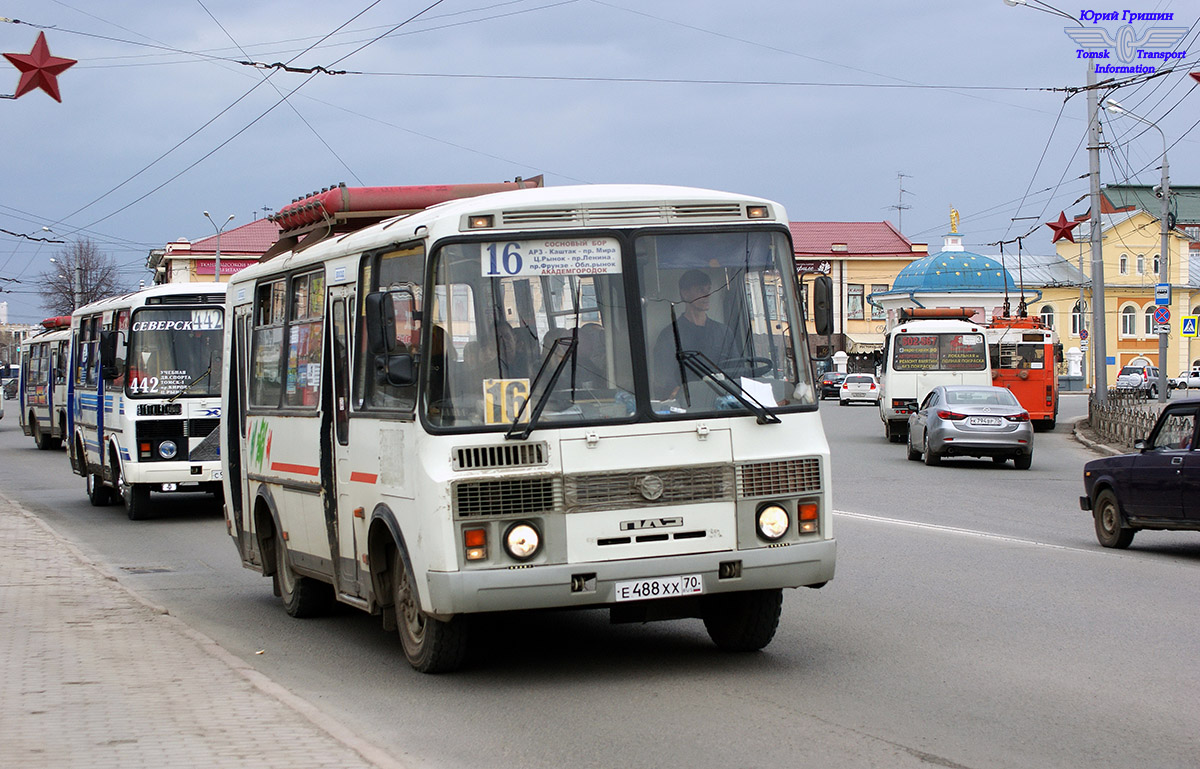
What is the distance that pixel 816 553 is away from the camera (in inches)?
313

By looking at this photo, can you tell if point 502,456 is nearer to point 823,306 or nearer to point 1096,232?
point 823,306

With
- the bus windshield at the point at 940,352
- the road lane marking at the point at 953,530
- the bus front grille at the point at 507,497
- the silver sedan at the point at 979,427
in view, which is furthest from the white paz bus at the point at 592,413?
the bus windshield at the point at 940,352

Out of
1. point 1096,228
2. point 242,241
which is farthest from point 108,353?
point 242,241

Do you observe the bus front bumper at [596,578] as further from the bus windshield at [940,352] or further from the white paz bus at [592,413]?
the bus windshield at [940,352]

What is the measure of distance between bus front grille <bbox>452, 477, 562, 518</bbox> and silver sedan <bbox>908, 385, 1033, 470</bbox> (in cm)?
2062

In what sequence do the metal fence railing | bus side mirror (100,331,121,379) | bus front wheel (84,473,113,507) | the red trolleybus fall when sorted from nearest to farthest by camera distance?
bus side mirror (100,331,121,379), bus front wheel (84,473,113,507), the metal fence railing, the red trolleybus

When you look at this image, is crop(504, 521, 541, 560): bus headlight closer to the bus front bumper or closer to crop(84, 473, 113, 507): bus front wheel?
the bus front bumper

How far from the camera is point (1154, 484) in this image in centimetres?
1416

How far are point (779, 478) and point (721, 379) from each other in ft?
2.00

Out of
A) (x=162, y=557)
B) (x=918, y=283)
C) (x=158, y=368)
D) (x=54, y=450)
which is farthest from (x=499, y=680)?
(x=918, y=283)

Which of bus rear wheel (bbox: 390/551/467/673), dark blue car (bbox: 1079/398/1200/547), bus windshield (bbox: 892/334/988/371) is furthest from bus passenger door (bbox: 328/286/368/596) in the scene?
bus windshield (bbox: 892/334/988/371)

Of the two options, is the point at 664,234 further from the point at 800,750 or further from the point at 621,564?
the point at 800,750

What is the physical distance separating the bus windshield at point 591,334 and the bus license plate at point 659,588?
853 mm

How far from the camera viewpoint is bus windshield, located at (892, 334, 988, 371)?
38.4 meters
